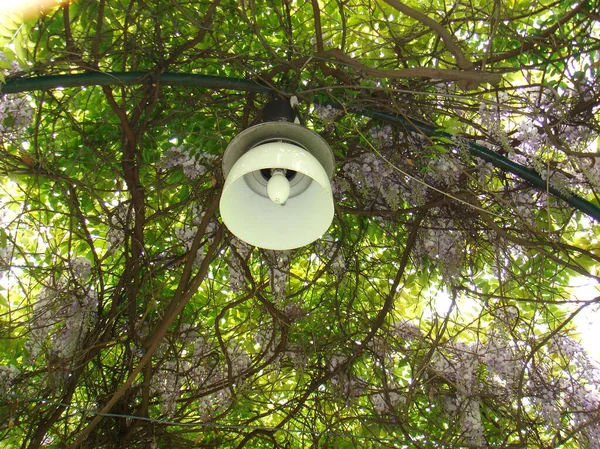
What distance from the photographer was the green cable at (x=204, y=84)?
1575 millimetres

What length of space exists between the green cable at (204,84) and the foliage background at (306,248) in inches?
1.2

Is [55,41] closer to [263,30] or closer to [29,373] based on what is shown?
[263,30]

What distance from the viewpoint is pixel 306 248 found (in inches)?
95.3

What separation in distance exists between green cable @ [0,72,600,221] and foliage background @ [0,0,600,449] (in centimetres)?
3

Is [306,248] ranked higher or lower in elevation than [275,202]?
higher

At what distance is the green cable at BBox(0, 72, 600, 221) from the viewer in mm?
1575

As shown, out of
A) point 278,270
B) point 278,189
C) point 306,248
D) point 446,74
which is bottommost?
point 278,189

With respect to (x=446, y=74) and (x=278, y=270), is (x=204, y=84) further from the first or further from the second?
(x=278, y=270)

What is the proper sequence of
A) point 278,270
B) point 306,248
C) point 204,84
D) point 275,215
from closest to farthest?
point 275,215
point 204,84
point 278,270
point 306,248

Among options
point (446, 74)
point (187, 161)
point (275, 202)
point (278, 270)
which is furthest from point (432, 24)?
point (278, 270)

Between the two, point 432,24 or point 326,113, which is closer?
point 432,24

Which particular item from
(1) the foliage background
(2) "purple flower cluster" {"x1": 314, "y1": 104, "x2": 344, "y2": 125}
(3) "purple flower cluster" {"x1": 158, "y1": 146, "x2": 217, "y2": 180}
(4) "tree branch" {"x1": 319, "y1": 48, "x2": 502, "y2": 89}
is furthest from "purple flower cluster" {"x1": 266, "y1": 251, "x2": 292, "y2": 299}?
(4) "tree branch" {"x1": 319, "y1": 48, "x2": 502, "y2": 89}

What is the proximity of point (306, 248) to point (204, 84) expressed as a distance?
3.10ft

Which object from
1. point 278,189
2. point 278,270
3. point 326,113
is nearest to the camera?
point 278,189
